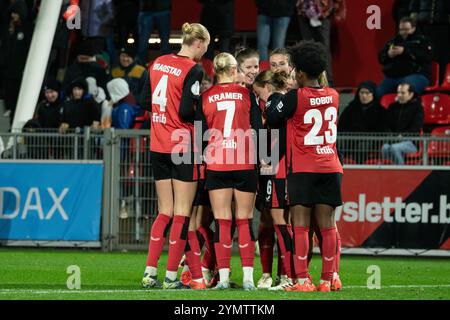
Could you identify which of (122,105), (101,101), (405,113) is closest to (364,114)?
(405,113)

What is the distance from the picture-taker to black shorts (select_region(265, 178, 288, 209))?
439 inches

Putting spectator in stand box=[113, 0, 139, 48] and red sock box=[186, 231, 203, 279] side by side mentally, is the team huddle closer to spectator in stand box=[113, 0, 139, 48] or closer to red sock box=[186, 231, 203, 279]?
red sock box=[186, 231, 203, 279]

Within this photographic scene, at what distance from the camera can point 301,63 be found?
1047 centimetres

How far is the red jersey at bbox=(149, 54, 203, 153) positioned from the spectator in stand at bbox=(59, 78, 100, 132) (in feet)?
24.2

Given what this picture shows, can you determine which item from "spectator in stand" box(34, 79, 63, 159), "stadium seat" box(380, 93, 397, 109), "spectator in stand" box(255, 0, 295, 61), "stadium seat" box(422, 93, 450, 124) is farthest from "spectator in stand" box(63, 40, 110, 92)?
"stadium seat" box(422, 93, 450, 124)

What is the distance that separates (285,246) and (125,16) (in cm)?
1148

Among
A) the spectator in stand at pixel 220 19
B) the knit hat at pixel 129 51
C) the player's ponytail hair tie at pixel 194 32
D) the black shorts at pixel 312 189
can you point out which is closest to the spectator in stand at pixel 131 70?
the knit hat at pixel 129 51

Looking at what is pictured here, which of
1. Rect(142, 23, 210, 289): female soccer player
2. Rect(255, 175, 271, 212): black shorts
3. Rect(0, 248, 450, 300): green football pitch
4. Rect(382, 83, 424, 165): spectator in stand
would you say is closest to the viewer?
Rect(0, 248, 450, 300): green football pitch

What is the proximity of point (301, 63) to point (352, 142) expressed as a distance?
6.52m

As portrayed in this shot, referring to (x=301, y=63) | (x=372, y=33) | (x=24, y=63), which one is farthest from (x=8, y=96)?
(x=301, y=63)

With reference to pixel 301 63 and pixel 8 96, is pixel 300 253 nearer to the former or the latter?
pixel 301 63

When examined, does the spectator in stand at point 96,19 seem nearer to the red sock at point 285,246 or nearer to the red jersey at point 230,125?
the red sock at point 285,246

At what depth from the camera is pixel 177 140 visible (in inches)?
429

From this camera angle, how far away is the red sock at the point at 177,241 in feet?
35.5
